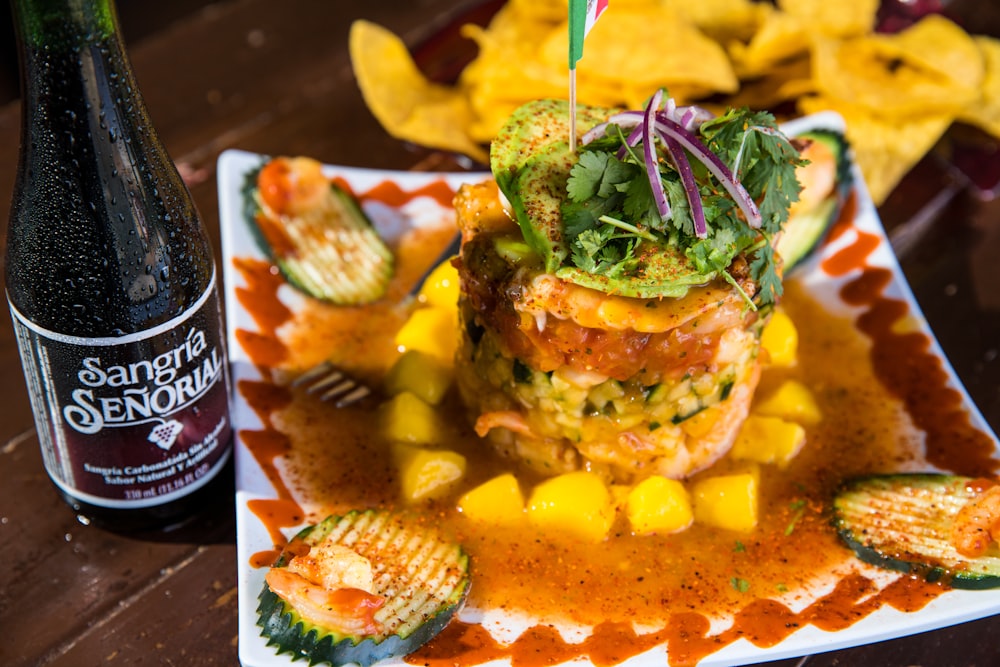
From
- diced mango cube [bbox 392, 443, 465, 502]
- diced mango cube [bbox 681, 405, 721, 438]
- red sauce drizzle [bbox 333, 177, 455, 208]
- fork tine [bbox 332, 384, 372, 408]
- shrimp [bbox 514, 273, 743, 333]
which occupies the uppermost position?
shrimp [bbox 514, 273, 743, 333]

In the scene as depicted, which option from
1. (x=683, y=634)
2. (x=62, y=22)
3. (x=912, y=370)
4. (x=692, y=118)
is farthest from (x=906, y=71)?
(x=62, y=22)

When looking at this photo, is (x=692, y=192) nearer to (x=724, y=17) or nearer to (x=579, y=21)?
(x=579, y=21)

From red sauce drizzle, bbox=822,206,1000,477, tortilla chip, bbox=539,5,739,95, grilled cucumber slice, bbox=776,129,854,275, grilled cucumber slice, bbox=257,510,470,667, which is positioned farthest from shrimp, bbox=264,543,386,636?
tortilla chip, bbox=539,5,739,95

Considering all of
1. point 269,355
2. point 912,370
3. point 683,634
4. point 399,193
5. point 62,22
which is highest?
point 62,22

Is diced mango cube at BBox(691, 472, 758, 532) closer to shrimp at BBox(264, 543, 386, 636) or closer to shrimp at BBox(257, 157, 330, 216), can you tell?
shrimp at BBox(264, 543, 386, 636)

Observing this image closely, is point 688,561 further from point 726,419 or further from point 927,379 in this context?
point 927,379

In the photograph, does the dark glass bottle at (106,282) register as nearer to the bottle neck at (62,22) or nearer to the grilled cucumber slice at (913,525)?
the bottle neck at (62,22)

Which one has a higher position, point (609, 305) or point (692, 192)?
point (692, 192)
